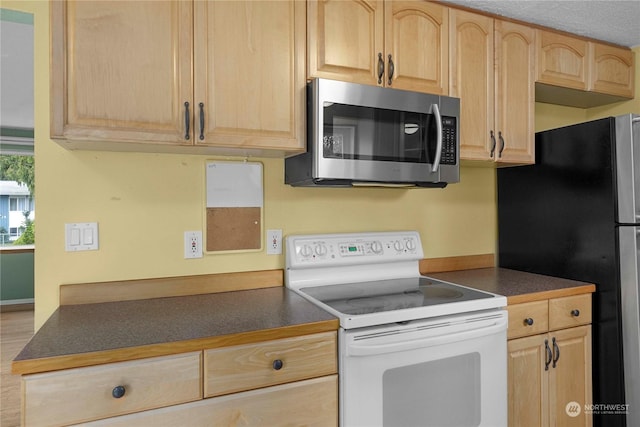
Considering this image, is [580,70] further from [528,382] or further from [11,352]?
[11,352]

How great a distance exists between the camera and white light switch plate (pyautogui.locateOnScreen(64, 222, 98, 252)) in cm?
152

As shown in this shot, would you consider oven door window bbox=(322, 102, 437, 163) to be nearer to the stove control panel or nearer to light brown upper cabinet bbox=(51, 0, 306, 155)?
light brown upper cabinet bbox=(51, 0, 306, 155)

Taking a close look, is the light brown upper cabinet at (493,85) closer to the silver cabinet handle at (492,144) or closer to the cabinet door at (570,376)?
the silver cabinet handle at (492,144)

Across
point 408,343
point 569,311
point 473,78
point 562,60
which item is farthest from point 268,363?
point 562,60

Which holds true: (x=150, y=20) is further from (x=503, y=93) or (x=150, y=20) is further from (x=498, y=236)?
(x=498, y=236)

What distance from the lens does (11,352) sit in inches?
138

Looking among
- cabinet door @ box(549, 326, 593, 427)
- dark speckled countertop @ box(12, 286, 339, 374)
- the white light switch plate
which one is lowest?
cabinet door @ box(549, 326, 593, 427)

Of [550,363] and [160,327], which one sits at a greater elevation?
[160,327]

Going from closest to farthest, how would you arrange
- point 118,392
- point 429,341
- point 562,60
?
point 118,392 < point 429,341 < point 562,60

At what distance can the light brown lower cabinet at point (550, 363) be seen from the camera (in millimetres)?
1691

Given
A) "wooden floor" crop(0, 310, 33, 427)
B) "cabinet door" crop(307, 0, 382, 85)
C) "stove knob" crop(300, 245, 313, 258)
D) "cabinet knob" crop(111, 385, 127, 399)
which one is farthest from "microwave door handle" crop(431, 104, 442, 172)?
"wooden floor" crop(0, 310, 33, 427)

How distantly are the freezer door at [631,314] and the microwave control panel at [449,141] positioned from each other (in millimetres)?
816

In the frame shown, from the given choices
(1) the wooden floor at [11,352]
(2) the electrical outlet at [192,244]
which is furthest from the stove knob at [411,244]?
(1) the wooden floor at [11,352]

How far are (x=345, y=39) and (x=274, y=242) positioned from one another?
94cm
